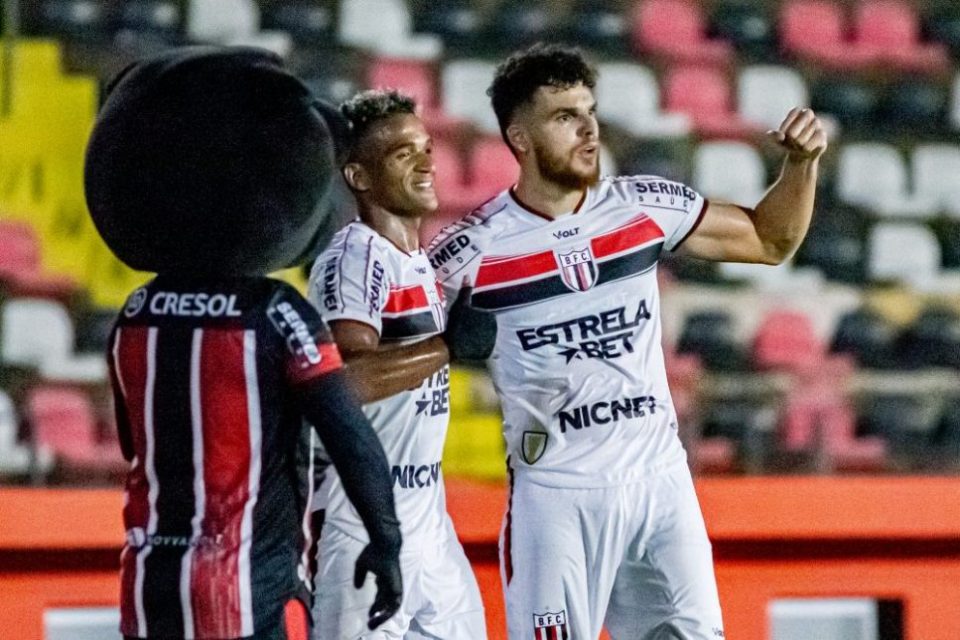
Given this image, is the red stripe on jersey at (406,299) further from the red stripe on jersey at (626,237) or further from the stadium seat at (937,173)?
the stadium seat at (937,173)

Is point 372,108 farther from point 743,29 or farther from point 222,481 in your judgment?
point 743,29

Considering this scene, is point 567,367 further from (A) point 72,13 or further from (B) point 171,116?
(A) point 72,13

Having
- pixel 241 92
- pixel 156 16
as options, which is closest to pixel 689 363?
pixel 156 16

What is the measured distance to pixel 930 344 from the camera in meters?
7.08

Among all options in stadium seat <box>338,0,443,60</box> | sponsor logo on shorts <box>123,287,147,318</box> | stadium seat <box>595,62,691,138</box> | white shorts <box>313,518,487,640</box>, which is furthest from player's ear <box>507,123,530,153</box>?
stadium seat <box>595,62,691,138</box>

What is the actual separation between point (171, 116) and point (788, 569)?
2.90 meters

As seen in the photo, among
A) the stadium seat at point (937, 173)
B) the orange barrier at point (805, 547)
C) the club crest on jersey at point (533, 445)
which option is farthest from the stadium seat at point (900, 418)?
the club crest on jersey at point (533, 445)

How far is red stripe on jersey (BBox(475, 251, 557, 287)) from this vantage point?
3.56m

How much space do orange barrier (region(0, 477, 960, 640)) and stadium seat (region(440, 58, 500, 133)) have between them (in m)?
2.83

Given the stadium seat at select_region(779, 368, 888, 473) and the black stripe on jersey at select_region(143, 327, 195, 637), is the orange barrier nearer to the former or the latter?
the stadium seat at select_region(779, 368, 888, 473)

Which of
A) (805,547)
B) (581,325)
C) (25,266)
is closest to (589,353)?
(581,325)

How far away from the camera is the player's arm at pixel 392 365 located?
10.1ft

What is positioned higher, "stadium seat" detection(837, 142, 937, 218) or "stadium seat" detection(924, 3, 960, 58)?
"stadium seat" detection(924, 3, 960, 58)

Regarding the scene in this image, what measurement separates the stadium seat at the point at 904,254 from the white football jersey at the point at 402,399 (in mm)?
4373
